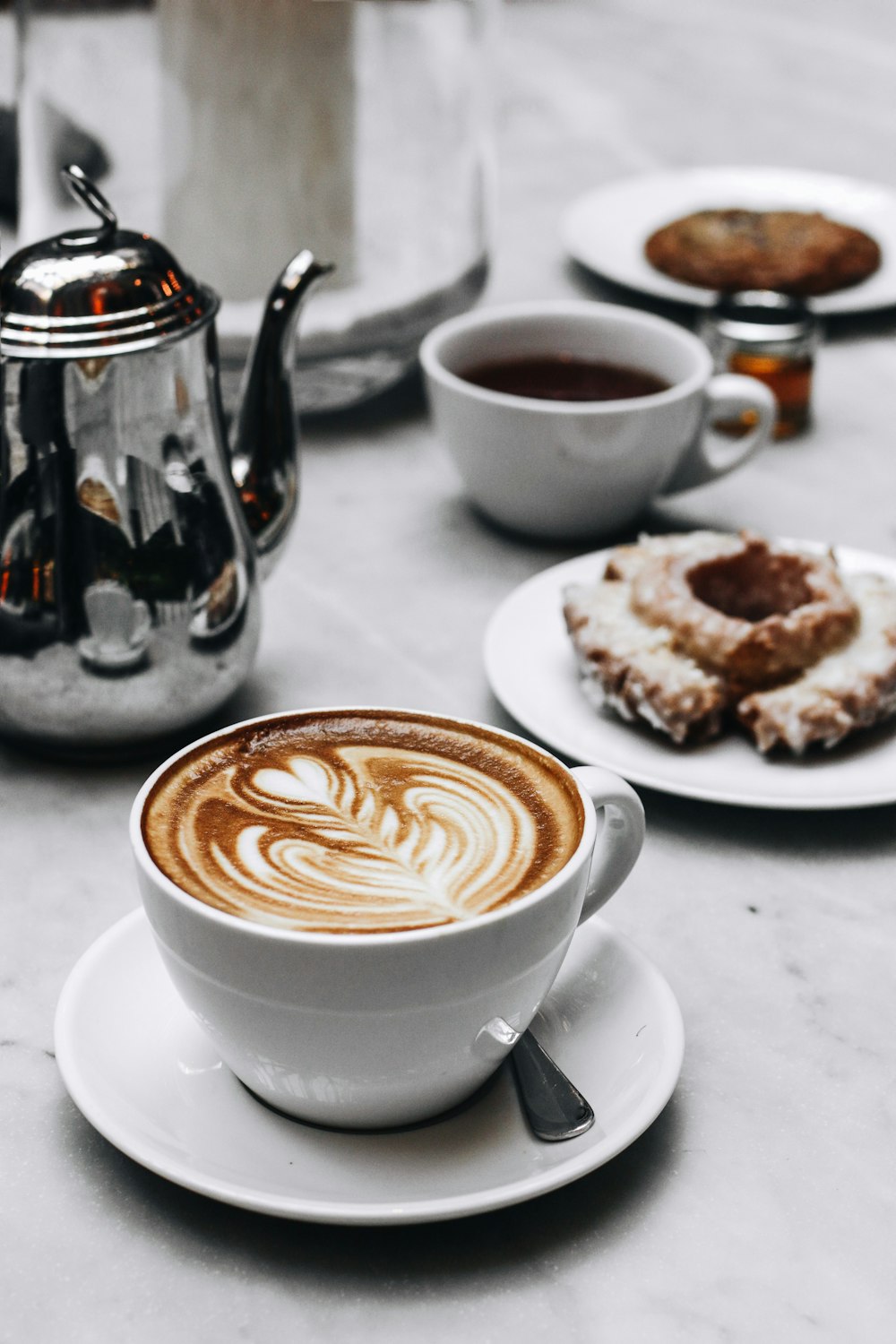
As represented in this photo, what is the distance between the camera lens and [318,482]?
1199 mm

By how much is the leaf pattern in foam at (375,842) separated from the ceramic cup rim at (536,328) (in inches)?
18.1

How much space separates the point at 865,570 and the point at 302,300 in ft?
1.28

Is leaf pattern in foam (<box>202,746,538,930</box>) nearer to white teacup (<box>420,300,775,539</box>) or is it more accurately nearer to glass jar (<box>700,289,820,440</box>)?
white teacup (<box>420,300,775,539</box>)

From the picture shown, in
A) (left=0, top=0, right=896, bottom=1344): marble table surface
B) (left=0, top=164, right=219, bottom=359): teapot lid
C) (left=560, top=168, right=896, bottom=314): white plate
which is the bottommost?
(left=0, top=0, right=896, bottom=1344): marble table surface

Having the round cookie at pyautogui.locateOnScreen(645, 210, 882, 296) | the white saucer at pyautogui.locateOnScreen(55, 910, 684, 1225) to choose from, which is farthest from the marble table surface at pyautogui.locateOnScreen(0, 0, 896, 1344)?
the round cookie at pyautogui.locateOnScreen(645, 210, 882, 296)

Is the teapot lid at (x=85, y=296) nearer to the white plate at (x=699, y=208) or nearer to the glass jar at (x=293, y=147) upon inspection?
the glass jar at (x=293, y=147)

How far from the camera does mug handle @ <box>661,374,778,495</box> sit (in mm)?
1098

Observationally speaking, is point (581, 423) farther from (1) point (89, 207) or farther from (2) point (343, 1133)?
(2) point (343, 1133)

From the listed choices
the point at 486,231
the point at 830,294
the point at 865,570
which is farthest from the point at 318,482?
the point at 830,294

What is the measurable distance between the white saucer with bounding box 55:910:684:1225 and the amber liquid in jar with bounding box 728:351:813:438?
2.39 ft

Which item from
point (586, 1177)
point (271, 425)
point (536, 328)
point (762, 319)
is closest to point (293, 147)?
point (536, 328)

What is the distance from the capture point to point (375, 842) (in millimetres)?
581

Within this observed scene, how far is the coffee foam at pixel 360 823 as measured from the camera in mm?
546

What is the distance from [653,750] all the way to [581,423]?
29 centimetres
